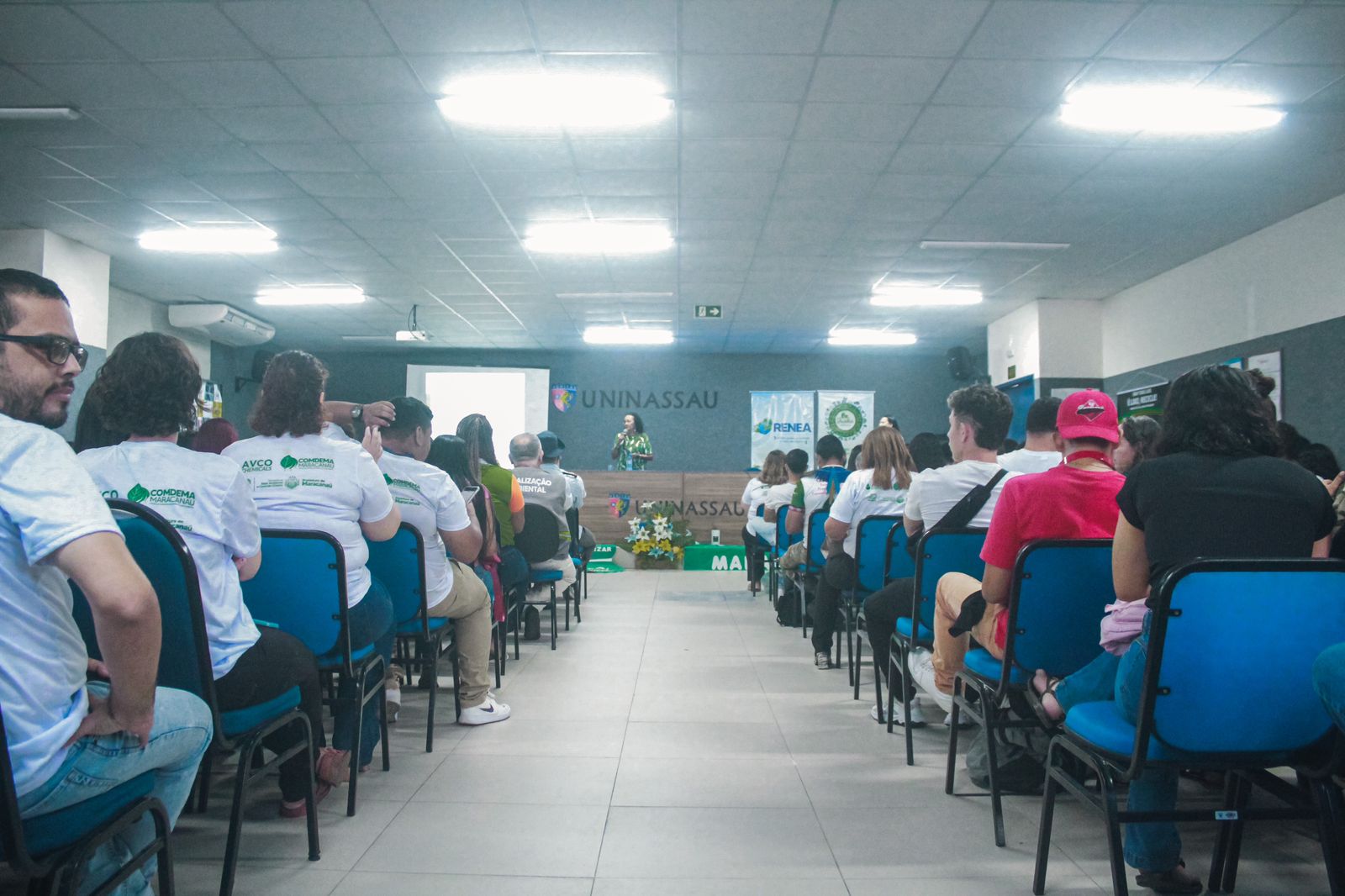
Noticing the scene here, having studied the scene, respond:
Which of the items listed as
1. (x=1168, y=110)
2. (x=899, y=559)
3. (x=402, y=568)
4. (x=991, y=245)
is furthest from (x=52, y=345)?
(x=991, y=245)

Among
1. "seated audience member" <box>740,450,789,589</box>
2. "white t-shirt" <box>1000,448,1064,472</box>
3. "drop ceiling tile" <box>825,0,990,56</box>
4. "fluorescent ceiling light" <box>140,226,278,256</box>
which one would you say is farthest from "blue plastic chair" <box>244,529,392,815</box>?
"fluorescent ceiling light" <box>140,226,278,256</box>

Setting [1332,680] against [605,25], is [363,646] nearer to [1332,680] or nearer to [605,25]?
[1332,680]

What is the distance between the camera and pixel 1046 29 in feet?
Answer: 11.4

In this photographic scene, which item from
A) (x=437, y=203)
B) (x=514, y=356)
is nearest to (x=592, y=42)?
(x=437, y=203)

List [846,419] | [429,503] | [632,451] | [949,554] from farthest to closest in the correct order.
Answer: [846,419] < [632,451] < [429,503] < [949,554]

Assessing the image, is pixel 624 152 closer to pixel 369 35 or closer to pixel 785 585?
pixel 369 35

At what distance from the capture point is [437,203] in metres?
5.84

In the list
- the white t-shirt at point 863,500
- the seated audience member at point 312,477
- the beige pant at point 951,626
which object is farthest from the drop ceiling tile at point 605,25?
the beige pant at point 951,626

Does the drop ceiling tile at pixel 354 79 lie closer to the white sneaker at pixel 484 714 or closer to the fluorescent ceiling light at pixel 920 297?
the white sneaker at pixel 484 714

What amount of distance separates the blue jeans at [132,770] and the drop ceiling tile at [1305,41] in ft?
14.4

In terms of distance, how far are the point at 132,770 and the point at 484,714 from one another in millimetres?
2103

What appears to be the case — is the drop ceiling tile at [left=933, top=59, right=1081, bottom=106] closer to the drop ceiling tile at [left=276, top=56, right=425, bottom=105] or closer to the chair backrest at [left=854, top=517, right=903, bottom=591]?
the chair backrest at [left=854, top=517, right=903, bottom=591]

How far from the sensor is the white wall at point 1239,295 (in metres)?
5.60

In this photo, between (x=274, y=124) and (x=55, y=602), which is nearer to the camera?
(x=55, y=602)
